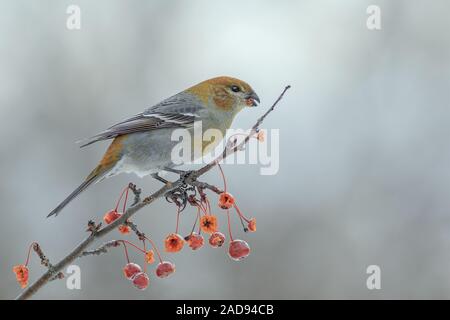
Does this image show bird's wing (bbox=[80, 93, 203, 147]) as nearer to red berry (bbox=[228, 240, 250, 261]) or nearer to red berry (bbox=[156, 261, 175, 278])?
red berry (bbox=[156, 261, 175, 278])

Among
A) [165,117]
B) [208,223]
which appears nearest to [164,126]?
[165,117]

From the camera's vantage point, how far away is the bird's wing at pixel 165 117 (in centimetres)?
427

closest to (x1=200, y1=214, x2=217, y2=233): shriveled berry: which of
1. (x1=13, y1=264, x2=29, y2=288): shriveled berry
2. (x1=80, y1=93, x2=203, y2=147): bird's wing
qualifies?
(x1=13, y1=264, x2=29, y2=288): shriveled berry

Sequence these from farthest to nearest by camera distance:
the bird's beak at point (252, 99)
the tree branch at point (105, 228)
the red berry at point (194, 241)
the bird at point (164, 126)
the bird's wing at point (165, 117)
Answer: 1. the bird's beak at point (252, 99)
2. the bird's wing at point (165, 117)
3. the bird at point (164, 126)
4. the red berry at point (194, 241)
5. the tree branch at point (105, 228)

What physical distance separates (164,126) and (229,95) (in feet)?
2.05

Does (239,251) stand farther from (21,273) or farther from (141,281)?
(21,273)

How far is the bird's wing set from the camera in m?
4.27

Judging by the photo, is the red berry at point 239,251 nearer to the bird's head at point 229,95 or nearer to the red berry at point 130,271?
the red berry at point 130,271

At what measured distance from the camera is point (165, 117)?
456 cm

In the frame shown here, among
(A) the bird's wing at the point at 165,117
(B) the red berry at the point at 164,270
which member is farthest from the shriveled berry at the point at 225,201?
(A) the bird's wing at the point at 165,117

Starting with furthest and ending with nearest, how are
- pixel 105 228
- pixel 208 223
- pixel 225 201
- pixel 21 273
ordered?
pixel 208 223, pixel 225 201, pixel 21 273, pixel 105 228

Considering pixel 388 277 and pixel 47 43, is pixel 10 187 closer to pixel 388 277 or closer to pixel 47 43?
pixel 47 43

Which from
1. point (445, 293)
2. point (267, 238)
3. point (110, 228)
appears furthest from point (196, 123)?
point (445, 293)

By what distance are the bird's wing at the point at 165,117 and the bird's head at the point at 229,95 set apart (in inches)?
4.8
